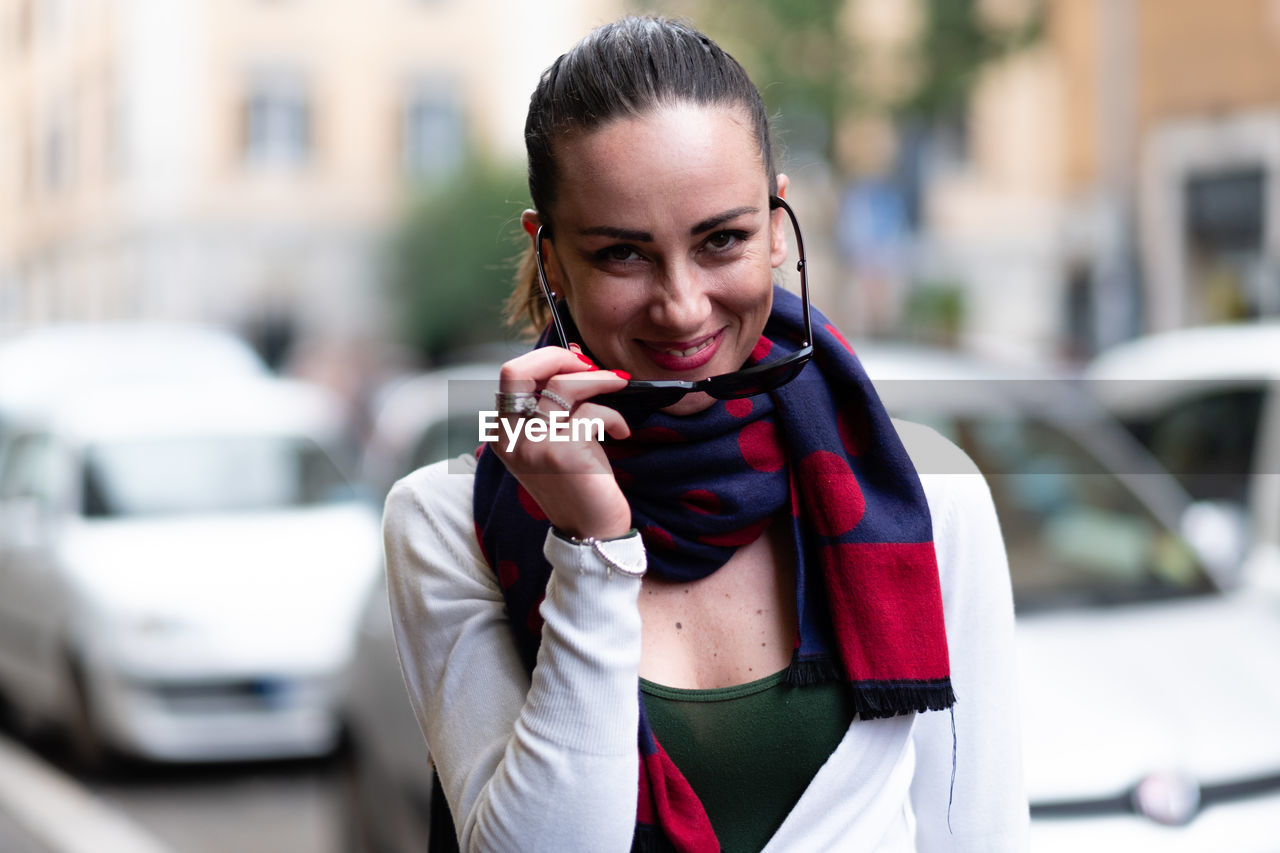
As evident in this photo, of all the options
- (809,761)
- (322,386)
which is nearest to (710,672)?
(809,761)

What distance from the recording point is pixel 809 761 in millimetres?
1719

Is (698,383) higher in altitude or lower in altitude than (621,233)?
lower

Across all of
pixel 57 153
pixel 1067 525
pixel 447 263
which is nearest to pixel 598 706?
pixel 1067 525

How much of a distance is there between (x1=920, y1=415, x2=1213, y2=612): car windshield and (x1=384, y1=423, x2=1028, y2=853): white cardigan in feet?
8.36

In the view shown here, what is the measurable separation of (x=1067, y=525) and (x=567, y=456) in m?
3.48

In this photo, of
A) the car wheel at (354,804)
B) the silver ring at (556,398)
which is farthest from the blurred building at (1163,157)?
the silver ring at (556,398)

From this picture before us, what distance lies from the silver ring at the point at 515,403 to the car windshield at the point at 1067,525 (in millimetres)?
3007

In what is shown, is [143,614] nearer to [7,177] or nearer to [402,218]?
[402,218]

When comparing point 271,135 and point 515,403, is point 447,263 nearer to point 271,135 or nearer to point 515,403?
point 271,135

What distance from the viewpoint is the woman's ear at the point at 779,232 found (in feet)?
5.78

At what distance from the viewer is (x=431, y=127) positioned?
3575 cm

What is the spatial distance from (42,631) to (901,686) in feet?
21.9

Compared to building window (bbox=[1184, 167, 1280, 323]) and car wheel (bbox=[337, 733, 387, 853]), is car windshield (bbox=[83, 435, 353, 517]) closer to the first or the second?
car wheel (bbox=[337, 733, 387, 853])

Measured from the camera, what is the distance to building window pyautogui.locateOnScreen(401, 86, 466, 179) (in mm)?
35625
